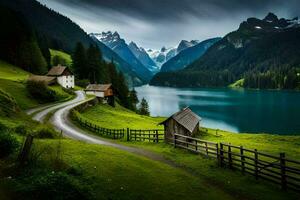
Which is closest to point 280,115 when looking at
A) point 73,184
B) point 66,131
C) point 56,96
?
point 56,96

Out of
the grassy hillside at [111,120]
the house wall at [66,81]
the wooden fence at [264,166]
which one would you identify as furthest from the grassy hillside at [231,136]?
the house wall at [66,81]

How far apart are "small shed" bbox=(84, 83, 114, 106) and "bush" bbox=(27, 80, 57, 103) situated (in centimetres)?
1795

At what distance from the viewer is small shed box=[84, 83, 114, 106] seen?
89812mm

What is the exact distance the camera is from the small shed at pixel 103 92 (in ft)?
295

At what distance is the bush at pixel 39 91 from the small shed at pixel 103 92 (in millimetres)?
17949

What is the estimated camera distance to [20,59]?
11256 centimetres

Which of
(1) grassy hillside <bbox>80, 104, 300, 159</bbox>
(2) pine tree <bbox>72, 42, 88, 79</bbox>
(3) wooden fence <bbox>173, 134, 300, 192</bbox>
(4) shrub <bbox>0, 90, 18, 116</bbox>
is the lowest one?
(1) grassy hillside <bbox>80, 104, 300, 159</bbox>

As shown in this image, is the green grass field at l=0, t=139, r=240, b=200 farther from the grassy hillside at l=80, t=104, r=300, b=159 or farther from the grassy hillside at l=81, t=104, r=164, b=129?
the grassy hillside at l=81, t=104, r=164, b=129

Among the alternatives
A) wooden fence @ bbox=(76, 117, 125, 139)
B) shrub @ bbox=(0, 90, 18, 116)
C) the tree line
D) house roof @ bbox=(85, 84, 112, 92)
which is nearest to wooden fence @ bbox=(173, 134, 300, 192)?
wooden fence @ bbox=(76, 117, 125, 139)

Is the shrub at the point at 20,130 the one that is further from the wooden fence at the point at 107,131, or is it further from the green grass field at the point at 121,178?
the wooden fence at the point at 107,131

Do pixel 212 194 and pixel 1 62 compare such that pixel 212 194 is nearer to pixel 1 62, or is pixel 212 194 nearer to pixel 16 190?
pixel 16 190

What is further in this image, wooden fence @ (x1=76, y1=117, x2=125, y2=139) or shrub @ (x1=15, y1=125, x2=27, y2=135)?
wooden fence @ (x1=76, y1=117, x2=125, y2=139)

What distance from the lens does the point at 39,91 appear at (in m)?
71.2

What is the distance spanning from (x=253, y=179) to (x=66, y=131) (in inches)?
1175
